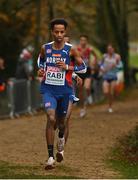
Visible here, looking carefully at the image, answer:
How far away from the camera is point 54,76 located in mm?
10234

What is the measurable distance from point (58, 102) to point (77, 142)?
363 centimetres

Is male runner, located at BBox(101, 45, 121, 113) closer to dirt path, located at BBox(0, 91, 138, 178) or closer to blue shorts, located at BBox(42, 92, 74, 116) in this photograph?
dirt path, located at BBox(0, 91, 138, 178)

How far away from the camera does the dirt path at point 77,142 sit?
34.7 feet

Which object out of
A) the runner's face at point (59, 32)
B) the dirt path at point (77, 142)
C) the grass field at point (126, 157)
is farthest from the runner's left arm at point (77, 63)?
the grass field at point (126, 157)

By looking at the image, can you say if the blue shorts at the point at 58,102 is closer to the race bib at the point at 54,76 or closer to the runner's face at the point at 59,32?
the race bib at the point at 54,76

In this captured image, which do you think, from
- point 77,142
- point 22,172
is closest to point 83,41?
point 77,142

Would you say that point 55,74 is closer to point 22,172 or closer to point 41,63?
point 41,63

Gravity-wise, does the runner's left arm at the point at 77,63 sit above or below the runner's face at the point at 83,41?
below

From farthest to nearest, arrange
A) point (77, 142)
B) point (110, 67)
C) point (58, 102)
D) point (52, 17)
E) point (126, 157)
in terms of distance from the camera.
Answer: point (52, 17) < point (110, 67) < point (77, 142) < point (126, 157) < point (58, 102)

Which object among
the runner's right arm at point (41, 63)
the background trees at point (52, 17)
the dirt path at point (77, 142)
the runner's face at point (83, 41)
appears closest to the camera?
the runner's right arm at point (41, 63)

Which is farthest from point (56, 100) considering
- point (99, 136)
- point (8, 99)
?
point (8, 99)

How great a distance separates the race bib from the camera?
10242 mm

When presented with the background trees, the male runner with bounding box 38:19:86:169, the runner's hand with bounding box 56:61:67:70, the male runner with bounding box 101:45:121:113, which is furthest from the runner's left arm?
the background trees

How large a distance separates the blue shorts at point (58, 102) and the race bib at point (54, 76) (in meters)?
0.19
